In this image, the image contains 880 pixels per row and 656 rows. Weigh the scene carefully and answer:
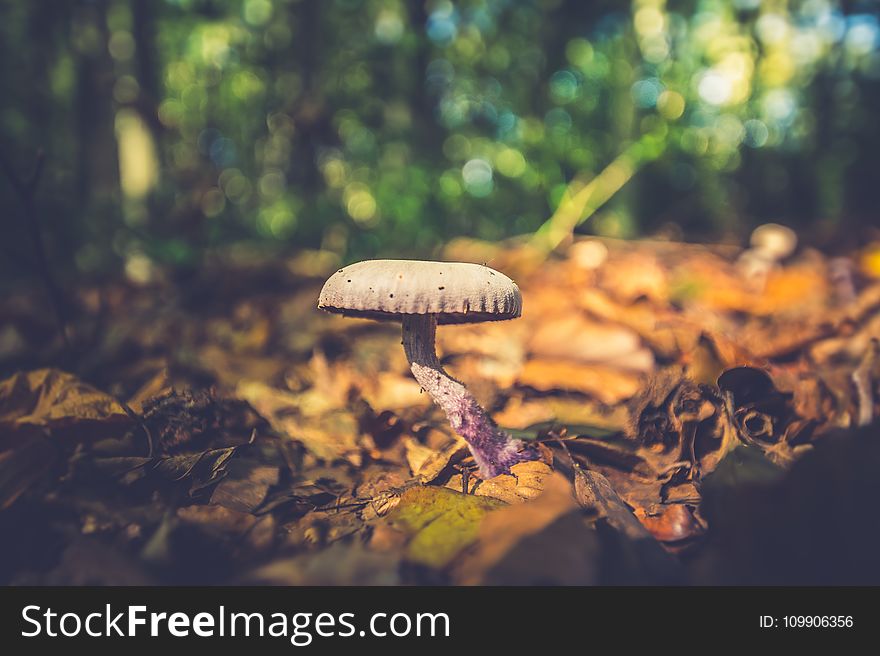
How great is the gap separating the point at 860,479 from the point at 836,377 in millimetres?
1140

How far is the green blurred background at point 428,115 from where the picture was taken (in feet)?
19.3

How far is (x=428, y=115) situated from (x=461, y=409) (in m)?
7.87

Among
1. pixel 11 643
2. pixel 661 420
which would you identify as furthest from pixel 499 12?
pixel 11 643

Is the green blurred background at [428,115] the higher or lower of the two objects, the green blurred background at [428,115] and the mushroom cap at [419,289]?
the higher

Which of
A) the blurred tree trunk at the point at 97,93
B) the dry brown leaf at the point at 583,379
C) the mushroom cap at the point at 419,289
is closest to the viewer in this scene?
the mushroom cap at the point at 419,289

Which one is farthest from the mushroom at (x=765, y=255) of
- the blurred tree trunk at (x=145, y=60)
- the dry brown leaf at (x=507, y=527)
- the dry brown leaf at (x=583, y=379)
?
the blurred tree trunk at (x=145, y=60)

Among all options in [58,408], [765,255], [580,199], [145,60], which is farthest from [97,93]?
[765,255]

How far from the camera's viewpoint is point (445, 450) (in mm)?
2252

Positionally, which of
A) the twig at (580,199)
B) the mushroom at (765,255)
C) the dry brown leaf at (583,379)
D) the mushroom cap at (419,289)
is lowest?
the dry brown leaf at (583,379)

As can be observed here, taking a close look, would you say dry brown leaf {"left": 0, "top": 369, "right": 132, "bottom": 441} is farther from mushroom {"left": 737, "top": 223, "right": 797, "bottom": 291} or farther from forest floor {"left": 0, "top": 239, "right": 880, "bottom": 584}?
mushroom {"left": 737, "top": 223, "right": 797, "bottom": 291}

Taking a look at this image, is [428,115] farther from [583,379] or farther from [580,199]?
[583,379]

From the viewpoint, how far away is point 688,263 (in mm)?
5371

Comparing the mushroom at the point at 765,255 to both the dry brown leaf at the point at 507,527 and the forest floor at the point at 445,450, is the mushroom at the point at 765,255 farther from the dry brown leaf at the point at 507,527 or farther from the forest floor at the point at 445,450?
the dry brown leaf at the point at 507,527

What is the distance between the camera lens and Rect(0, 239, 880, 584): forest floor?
1570 mm
